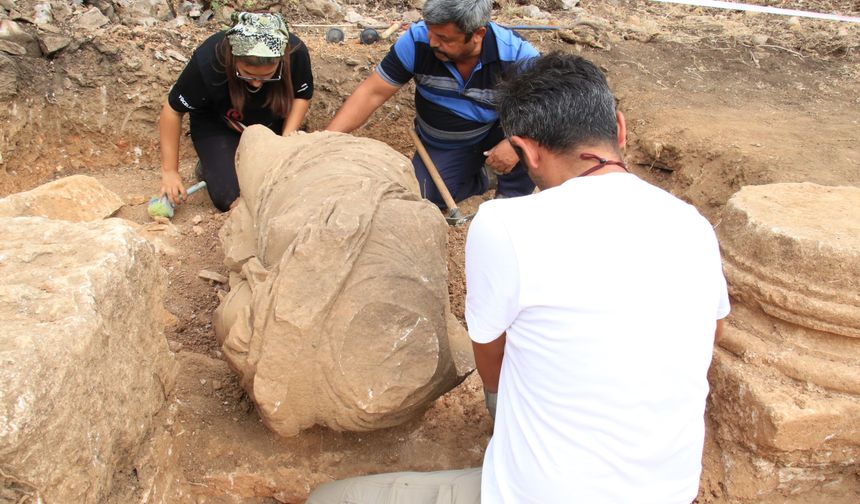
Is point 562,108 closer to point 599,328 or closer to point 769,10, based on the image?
point 599,328

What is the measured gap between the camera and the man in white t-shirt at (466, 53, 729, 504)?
1.44m

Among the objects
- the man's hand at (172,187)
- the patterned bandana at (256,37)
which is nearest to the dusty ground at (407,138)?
the man's hand at (172,187)

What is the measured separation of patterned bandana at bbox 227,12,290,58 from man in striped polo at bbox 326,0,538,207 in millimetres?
549

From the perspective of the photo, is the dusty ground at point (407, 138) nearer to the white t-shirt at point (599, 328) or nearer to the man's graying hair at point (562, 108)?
the white t-shirt at point (599, 328)

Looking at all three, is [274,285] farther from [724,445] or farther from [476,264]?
[724,445]

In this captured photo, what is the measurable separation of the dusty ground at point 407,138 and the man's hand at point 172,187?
0.20 meters

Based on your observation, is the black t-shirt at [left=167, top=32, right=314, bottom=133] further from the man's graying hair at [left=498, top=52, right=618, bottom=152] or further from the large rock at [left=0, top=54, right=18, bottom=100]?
the man's graying hair at [left=498, top=52, right=618, bottom=152]

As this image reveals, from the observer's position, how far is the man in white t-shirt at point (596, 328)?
1.44 meters

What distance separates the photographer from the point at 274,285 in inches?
80.3

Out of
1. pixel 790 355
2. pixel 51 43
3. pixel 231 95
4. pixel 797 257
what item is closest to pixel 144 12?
pixel 51 43

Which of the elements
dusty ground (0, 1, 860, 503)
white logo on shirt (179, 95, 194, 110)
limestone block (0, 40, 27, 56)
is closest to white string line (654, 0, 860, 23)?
dusty ground (0, 1, 860, 503)

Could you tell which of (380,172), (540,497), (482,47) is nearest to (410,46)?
(482,47)

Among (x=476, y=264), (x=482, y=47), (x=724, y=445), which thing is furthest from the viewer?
(x=482, y=47)

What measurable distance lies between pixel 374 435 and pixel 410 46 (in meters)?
2.40
